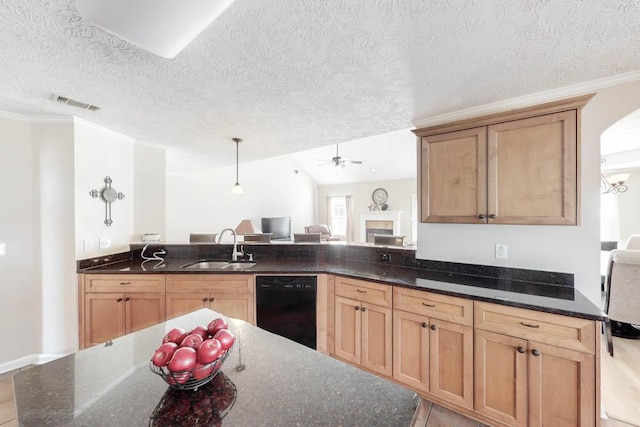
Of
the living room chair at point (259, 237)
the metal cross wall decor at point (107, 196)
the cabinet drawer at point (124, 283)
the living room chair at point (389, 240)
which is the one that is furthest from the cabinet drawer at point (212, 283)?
the living room chair at point (259, 237)

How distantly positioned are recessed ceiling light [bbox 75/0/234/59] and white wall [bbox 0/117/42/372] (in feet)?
7.63

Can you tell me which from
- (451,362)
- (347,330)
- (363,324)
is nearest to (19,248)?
(347,330)

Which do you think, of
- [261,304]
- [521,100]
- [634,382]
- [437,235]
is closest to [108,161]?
[261,304]

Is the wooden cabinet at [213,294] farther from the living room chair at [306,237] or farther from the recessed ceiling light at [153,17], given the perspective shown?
the recessed ceiling light at [153,17]

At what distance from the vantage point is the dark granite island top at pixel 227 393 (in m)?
0.68

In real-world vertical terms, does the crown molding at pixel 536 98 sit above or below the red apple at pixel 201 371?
above

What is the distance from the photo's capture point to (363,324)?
221 cm

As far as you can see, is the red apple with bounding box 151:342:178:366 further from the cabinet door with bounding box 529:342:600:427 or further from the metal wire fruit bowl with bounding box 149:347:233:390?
the cabinet door with bounding box 529:342:600:427

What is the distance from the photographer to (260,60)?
1.51 m

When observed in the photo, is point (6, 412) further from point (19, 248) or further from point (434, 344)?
point (434, 344)

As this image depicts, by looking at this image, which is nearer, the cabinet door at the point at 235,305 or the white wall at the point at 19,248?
the white wall at the point at 19,248

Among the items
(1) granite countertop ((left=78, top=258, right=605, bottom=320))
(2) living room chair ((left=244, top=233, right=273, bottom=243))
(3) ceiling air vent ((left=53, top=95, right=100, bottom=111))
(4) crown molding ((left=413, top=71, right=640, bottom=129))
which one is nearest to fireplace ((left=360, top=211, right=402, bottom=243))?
(2) living room chair ((left=244, top=233, right=273, bottom=243))

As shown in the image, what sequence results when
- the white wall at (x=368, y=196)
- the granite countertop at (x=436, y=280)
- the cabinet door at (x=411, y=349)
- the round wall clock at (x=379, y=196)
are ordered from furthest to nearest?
the round wall clock at (x=379, y=196)
the white wall at (x=368, y=196)
the cabinet door at (x=411, y=349)
the granite countertop at (x=436, y=280)

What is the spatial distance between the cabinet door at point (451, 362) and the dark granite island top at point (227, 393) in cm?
120
